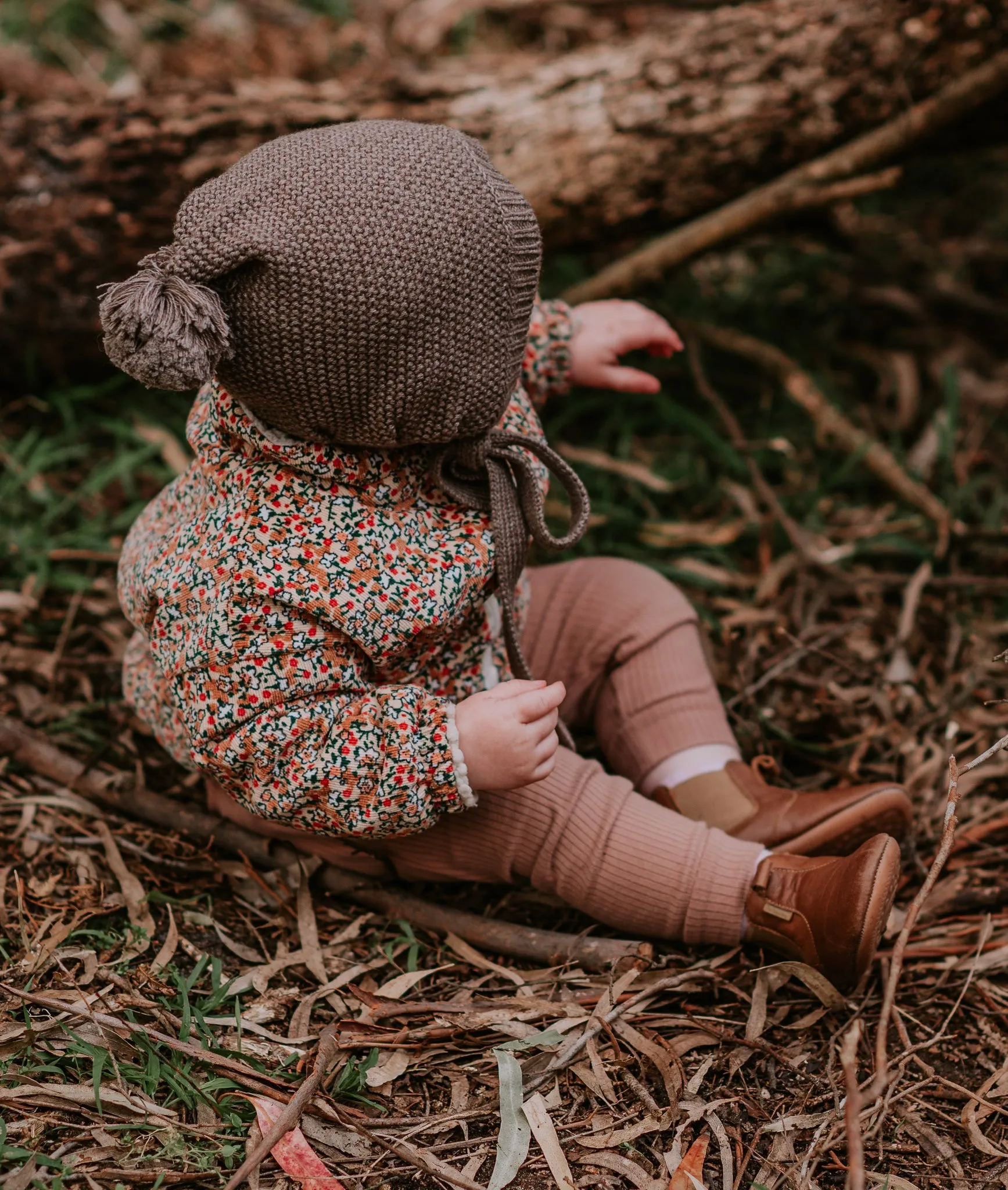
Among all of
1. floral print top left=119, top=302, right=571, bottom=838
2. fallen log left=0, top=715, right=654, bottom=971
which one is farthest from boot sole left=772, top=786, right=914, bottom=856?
floral print top left=119, top=302, right=571, bottom=838

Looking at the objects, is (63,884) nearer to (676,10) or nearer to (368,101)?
(368,101)

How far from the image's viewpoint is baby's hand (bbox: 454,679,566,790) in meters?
1.64

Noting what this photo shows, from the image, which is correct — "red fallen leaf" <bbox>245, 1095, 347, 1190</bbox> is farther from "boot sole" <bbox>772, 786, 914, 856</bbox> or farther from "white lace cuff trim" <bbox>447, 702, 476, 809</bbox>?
"boot sole" <bbox>772, 786, 914, 856</bbox>

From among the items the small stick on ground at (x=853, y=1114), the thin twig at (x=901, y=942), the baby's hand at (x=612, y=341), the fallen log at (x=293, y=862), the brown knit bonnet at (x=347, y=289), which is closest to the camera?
the small stick on ground at (x=853, y=1114)

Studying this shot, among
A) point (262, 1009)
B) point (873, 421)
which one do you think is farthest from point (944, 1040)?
point (873, 421)

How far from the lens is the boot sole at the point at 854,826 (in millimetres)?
1875

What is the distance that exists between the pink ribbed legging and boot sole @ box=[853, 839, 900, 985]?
0.66 feet

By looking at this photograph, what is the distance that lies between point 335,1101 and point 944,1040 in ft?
3.03

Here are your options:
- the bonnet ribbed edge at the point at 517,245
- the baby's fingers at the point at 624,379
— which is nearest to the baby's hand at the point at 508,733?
the bonnet ribbed edge at the point at 517,245

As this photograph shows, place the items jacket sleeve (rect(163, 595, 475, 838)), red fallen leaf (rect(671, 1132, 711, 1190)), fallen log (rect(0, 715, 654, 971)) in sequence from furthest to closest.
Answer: fallen log (rect(0, 715, 654, 971))
jacket sleeve (rect(163, 595, 475, 838))
red fallen leaf (rect(671, 1132, 711, 1190))

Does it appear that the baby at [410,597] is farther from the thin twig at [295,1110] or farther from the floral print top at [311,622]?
the thin twig at [295,1110]

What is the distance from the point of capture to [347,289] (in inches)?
56.4

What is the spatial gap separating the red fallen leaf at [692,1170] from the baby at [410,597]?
0.34 m

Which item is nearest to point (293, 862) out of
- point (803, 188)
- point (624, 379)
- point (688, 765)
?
point (688, 765)
